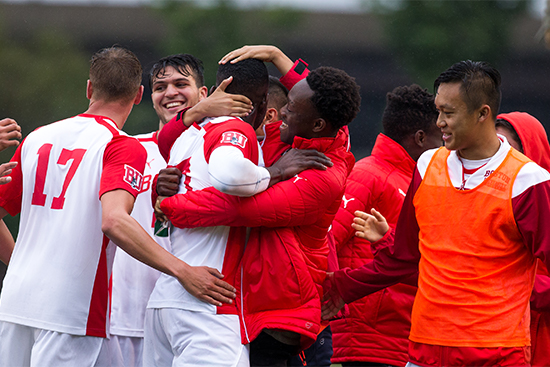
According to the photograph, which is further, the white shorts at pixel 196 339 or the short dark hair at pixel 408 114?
the short dark hair at pixel 408 114

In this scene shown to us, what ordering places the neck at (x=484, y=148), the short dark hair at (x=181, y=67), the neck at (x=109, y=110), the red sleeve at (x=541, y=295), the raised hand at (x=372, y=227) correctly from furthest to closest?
the short dark hair at (x=181, y=67)
the raised hand at (x=372, y=227)
the neck at (x=109, y=110)
the red sleeve at (x=541, y=295)
the neck at (x=484, y=148)

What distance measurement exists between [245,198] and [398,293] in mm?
1636

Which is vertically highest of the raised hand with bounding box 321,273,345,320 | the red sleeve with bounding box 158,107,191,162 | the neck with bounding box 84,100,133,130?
the neck with bounding box 84,100,133,130

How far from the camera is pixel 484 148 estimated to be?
3.15 m

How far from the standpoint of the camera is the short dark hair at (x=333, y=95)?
329cm

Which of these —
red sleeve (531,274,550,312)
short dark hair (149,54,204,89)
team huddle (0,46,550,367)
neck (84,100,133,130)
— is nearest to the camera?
team huddle (0,46,550,367)

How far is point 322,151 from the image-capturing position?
337 cm

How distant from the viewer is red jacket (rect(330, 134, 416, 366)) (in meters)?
Result: 4.23

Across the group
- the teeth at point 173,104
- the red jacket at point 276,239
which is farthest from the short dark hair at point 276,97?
the red jacket at point 276,239

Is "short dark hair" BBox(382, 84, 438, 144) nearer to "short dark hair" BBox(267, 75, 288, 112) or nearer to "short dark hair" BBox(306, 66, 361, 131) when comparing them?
"short dark hair" BBox(267, 75, 288, 112)

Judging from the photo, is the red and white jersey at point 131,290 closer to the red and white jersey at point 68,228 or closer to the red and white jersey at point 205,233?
the red and white jersey at point 68,228

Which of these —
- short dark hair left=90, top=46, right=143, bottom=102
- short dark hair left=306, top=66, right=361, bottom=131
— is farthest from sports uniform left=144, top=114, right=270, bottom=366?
short dark hair left=90, top=46, right=143, bottom=102

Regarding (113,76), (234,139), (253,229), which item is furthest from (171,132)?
(253,229)

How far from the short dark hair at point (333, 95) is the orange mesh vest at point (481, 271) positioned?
63cm
